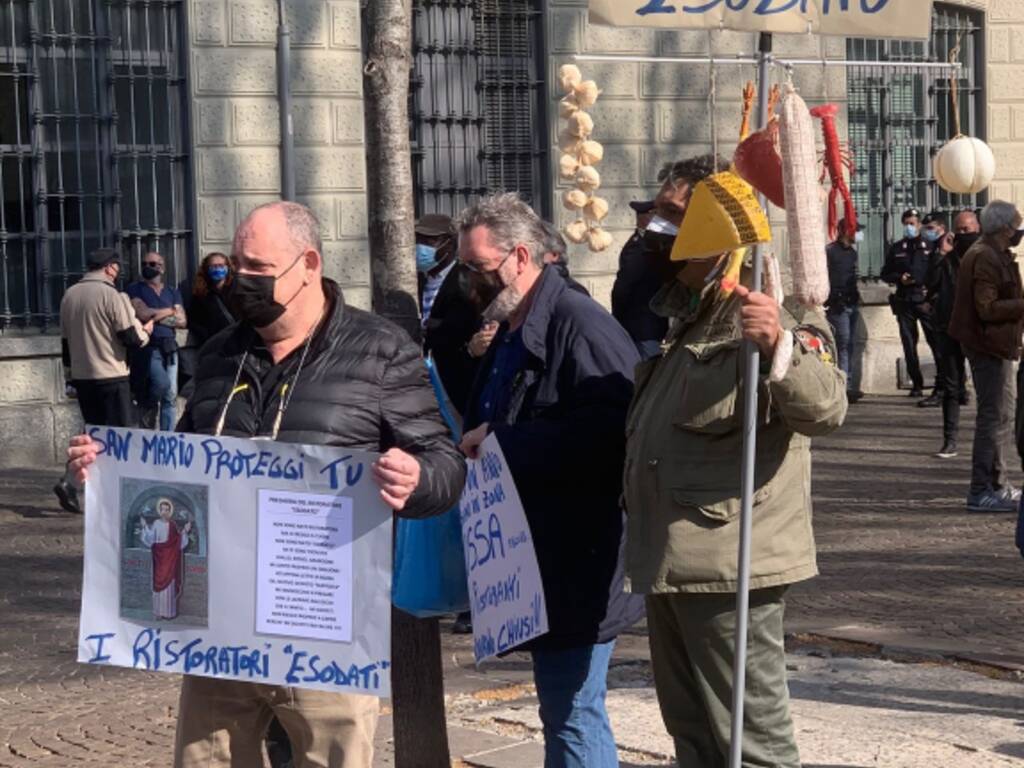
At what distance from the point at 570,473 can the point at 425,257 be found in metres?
5.04

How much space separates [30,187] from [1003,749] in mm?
11030

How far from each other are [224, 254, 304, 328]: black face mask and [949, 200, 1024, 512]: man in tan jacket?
7355 mm

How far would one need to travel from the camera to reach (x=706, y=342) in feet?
15.2

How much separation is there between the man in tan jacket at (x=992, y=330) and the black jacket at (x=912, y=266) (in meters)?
7.78

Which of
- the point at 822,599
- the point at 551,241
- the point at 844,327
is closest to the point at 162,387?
the point at 822,599

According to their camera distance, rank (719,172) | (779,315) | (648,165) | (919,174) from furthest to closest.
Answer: (919,174) < (648,165) < (719,172) < (779,315)

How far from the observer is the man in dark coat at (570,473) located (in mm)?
4879

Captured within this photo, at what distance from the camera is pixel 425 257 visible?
9.84 metres

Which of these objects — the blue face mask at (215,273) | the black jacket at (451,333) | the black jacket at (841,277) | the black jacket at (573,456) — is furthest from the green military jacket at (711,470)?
the black jacket at (841,277)

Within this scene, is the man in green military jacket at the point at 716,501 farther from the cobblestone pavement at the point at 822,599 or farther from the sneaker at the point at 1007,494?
the sneaker at the point at 1007,494

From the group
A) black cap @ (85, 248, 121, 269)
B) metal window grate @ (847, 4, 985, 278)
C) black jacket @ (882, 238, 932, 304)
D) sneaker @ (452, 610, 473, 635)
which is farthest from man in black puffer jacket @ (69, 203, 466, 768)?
metal window grate @ (847, 4, 985, 278)

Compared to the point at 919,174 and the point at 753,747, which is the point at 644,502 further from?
the point at 919,174

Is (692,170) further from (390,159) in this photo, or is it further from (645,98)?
(645,98)

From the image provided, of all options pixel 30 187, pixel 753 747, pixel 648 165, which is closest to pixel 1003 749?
pixel 753 747
